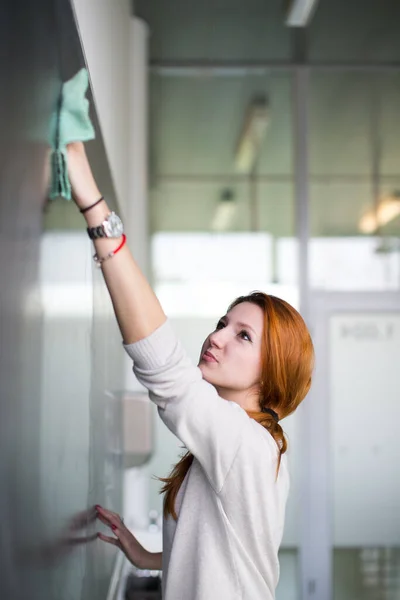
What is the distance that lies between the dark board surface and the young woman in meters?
0.11

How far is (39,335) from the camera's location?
100 cm

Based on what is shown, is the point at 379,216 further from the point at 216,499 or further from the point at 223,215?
the point at 216,499

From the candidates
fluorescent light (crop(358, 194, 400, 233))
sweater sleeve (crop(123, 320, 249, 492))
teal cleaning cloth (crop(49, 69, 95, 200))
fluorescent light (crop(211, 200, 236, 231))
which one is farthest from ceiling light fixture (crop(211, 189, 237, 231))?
teal cleaning cloth (crop(49, 69, 95, 200))

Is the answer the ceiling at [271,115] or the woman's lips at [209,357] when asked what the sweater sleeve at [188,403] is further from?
the ceiling at [271,115]

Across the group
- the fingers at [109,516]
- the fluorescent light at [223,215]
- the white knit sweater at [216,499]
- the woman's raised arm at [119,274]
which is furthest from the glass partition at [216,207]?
the woman's raised arm at [119,274]

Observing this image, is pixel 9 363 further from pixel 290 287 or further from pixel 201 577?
pixel 290 287

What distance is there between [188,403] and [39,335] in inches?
11.2

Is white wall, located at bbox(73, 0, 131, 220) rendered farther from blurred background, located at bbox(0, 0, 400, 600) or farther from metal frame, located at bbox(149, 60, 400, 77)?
metal frame, located at bbox(149, 60, 400, 77)

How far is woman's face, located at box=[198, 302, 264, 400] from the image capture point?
1395 mm

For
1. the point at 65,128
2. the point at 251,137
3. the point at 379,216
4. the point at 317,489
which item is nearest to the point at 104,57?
the point at 65,128

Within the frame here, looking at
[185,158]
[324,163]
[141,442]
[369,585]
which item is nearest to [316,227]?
[324,163]

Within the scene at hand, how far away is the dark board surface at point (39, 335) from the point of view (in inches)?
31.7

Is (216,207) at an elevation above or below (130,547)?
above

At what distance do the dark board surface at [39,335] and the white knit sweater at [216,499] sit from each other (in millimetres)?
165
